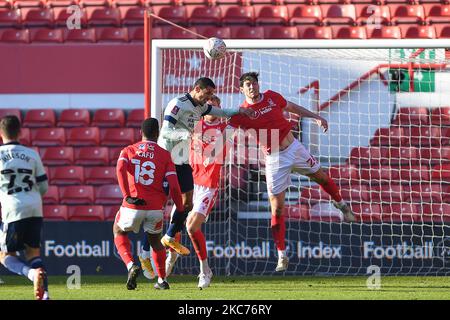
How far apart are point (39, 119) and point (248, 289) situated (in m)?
6.84

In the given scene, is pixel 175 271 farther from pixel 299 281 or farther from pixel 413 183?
pixel 413 183

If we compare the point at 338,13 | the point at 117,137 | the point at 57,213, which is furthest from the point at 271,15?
the point at 57,213

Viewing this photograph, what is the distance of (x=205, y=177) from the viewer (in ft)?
37.5

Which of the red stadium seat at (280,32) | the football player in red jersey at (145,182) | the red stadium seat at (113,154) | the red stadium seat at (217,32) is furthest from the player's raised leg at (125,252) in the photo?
the red stadium seat at (280,32)

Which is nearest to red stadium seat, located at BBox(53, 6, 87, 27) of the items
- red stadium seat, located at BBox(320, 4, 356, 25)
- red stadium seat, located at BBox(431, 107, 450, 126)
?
red stadium seat, located at BBox(320, 4, 356, 25)

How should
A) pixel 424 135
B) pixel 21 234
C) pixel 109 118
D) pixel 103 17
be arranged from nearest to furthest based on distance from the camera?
pixel 21 234 → pixel 424 135 → pixel 109 118 → pixel 103 17

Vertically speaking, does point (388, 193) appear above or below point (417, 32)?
below

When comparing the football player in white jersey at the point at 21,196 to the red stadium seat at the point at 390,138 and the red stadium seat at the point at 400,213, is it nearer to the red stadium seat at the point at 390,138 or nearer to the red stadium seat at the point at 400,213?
the red stadium seat at the point at 400,213

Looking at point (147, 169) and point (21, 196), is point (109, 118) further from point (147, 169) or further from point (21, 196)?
point (21, 196)

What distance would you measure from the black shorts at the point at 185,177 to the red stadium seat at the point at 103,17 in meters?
6.63

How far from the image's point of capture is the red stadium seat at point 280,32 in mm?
16812

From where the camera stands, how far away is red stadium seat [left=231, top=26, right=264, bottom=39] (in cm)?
1680

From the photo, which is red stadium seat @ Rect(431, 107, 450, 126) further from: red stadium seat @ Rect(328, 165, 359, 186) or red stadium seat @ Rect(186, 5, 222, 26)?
red stadium seat @ Rect(186, 5, 222, 26)

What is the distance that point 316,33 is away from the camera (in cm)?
1672
